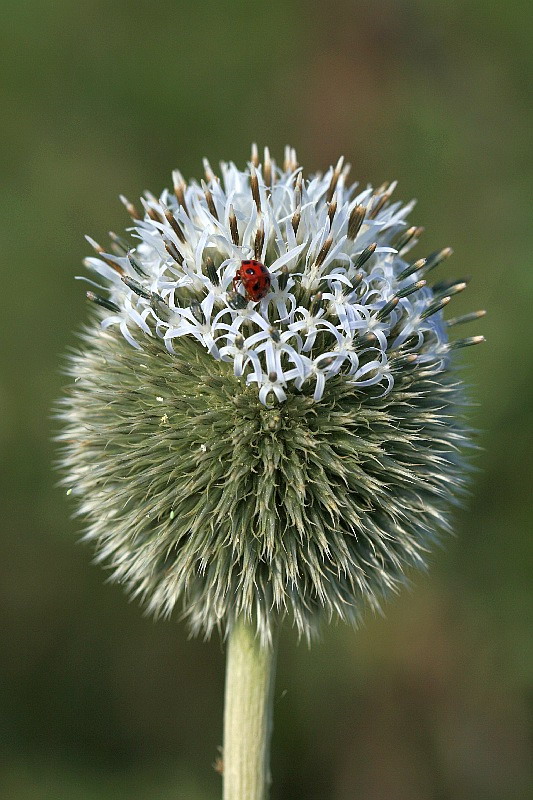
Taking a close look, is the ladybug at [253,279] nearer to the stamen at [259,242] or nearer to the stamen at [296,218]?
the stamen at [259,242]

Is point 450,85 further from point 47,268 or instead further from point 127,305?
point 127,305

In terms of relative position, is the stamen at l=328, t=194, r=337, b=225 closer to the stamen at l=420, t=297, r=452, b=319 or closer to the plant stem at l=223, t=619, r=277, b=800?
the stamen at l=420, t=297, r=452, b=319

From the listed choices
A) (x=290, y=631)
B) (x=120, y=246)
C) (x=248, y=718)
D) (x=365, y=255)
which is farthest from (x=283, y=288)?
(x=290, y=631)

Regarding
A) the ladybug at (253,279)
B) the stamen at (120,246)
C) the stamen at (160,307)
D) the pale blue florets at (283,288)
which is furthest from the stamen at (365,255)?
the stamen at (120,246)

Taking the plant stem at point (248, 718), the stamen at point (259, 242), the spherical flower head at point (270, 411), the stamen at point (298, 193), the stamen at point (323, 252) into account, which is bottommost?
the plant stem at point (248, 718)

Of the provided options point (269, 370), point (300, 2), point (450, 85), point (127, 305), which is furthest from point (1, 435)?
point (300, 2)

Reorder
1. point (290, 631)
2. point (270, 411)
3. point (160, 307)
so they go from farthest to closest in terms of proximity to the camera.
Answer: point (290, 631), point (160, 307), point (270, 411)

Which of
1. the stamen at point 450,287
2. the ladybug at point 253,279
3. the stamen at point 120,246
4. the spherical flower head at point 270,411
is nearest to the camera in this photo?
the ladybug at point 253,279

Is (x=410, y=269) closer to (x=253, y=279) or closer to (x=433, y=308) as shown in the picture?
(x=433, y=308)
